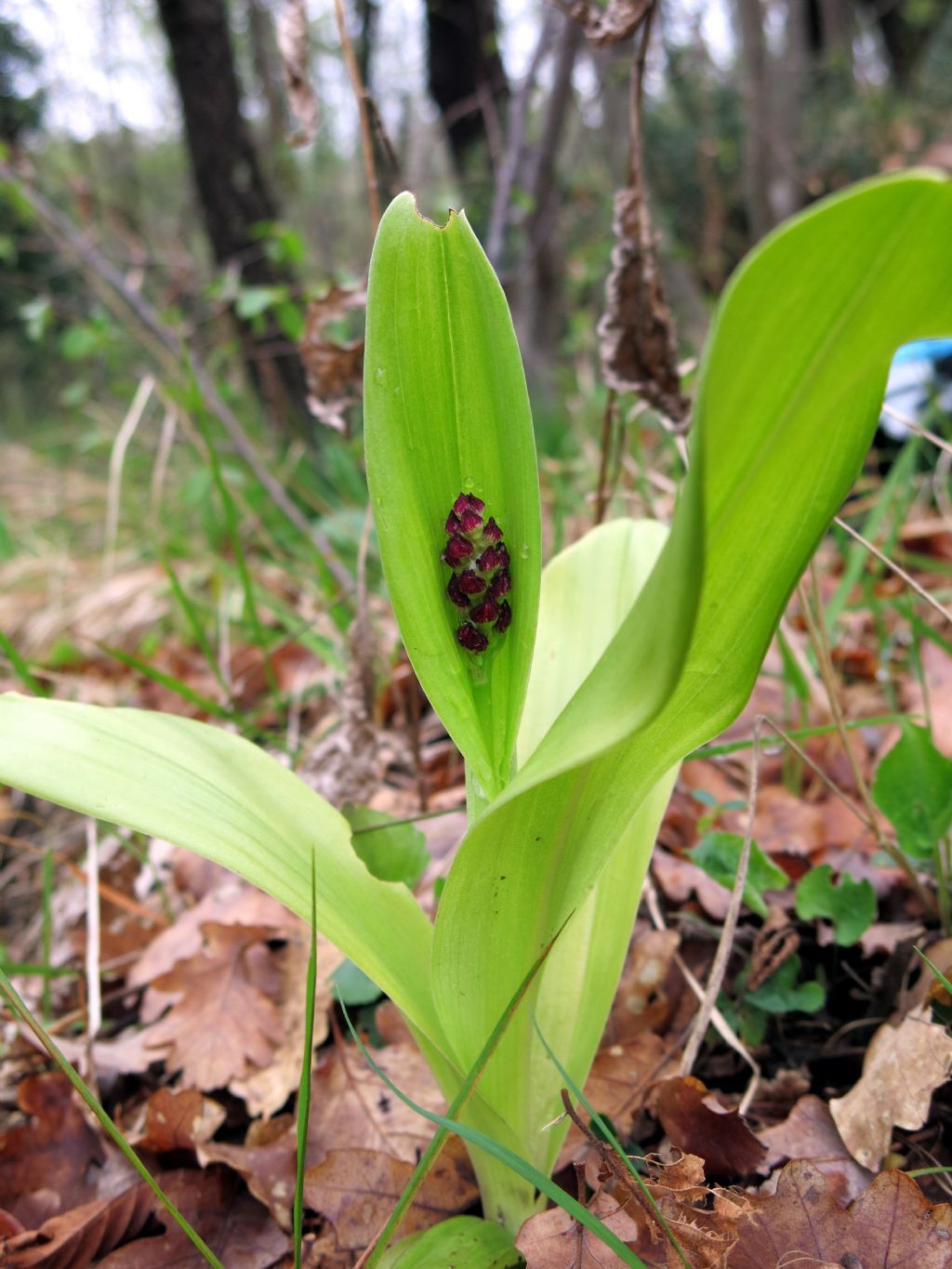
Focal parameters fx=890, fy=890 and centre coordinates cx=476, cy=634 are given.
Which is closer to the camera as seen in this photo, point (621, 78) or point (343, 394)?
point (343, 394)

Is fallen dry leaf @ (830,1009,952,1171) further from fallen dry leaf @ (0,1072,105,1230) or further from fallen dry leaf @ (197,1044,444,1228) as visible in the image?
fallen dry leaf @ (0,1072,105,1230)

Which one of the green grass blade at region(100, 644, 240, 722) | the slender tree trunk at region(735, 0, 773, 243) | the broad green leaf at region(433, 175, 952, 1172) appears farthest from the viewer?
the slender tree trunk at region(735, 0, 773, 243)

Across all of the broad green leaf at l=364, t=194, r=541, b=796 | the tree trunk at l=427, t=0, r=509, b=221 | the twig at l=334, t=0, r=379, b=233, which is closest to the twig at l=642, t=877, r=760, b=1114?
the broad green leaf at l=364, t=194, r=541, b=796

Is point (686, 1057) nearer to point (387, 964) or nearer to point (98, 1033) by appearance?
point (387, 964)

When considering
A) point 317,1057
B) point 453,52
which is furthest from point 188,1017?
point 453,52

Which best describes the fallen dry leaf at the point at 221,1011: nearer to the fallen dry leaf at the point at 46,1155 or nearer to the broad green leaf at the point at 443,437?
the fallen dry leaf at the point at 46,1155

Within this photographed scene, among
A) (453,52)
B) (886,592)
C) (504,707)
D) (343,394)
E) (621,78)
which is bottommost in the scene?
(886,592)

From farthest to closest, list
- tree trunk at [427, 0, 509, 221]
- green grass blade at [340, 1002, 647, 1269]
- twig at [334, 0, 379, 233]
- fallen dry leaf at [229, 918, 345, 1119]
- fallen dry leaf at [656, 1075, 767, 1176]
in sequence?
tree trunk at [427, 0, 509, 221]
twig at [334, 0, 379, 233]
fallen dry leaf at [229, 918, 345, 1119]
fallen dry leaf at [656, 1075, 767, 1176]
green grass blade at [340, 1002, 647, 1269]
